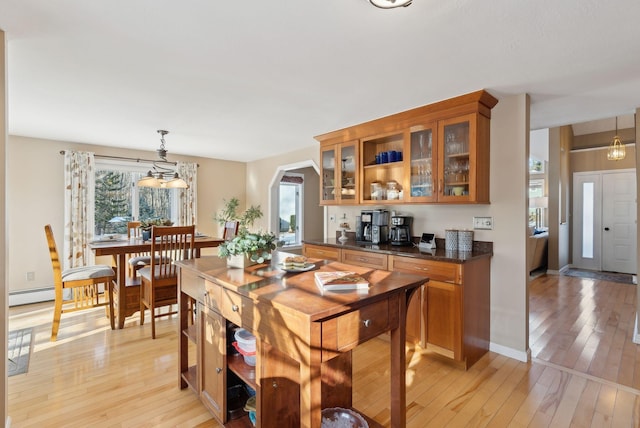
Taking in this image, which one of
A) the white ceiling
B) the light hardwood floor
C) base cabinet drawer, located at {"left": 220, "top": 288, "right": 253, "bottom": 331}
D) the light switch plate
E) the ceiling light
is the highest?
the white ceiling

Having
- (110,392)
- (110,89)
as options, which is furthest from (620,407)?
(110,89)

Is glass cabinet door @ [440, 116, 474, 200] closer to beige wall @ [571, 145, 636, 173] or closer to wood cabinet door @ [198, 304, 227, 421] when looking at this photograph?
wood cabinet door @ [198, 304, 227, 421]

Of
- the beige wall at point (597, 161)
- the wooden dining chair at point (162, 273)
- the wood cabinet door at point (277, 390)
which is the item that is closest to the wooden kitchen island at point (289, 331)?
the wood cabinet door at point (277, 390)

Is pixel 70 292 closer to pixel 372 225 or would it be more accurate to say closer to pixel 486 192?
pixel 372 225

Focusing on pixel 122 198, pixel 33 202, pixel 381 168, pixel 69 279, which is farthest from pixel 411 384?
pixel 33 202

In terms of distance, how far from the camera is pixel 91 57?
2025 mm

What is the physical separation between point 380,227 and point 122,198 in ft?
13.7

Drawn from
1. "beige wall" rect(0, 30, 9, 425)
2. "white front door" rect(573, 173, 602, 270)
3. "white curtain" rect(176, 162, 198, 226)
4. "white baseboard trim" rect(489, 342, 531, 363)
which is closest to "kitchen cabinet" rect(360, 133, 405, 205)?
"white baseboard trim" rect(489, 342, 531, 363)

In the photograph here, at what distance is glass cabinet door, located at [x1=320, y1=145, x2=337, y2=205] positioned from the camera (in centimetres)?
398

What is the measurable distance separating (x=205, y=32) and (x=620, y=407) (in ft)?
11.3

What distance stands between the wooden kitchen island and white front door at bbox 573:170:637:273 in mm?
6890

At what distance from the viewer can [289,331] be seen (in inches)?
50.0

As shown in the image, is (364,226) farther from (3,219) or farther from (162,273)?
(3,219)

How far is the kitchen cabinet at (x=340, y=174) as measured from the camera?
3713 millimetres
